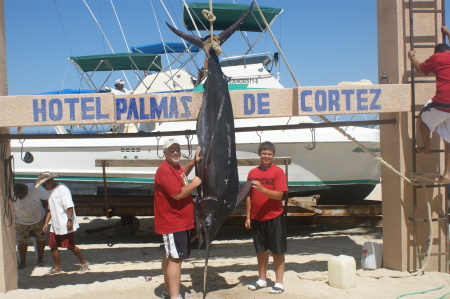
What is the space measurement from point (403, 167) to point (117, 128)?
20.6 feet

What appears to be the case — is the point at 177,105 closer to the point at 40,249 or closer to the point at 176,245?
the point at 176,245

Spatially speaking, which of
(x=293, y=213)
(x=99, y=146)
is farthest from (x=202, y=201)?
(x=99, y=146)

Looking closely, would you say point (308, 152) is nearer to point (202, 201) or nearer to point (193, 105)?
point (193, 105)

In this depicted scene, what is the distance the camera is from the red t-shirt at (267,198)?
14.6 feet

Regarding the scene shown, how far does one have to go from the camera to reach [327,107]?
4770 mm

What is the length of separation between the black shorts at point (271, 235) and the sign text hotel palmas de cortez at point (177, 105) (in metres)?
1.12

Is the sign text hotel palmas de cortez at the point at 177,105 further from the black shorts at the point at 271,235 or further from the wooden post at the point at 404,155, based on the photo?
the black shorts at the point at 271,235

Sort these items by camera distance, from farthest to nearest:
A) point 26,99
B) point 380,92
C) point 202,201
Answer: point 380,92
point 26,99
point 202,201

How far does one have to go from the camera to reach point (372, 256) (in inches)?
209

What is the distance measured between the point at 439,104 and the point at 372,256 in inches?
76.5

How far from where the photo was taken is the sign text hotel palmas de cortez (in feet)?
15.0

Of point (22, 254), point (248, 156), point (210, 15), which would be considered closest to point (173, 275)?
point (210, 15)

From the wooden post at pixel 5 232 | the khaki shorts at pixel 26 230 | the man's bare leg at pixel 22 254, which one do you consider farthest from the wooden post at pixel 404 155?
the man's bare leg at pixel 22 254

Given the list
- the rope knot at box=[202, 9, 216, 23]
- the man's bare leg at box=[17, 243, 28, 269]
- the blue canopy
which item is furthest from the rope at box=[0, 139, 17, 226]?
the blue canopy
